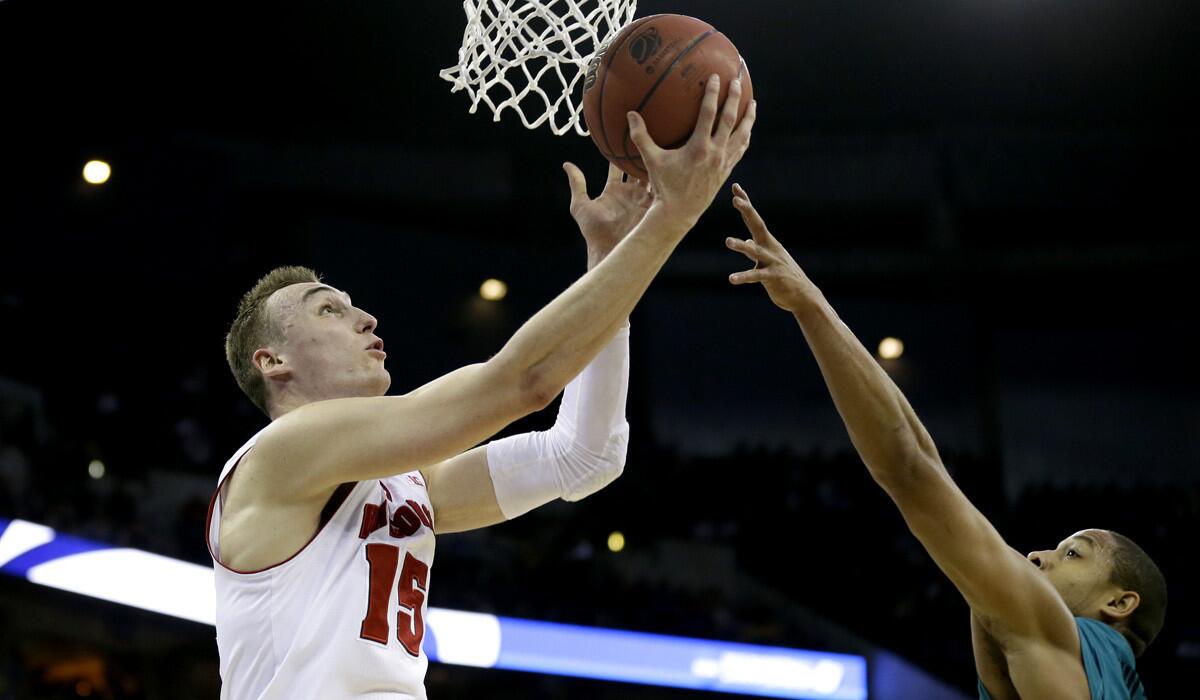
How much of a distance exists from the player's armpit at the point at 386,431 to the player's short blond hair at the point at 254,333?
37cm

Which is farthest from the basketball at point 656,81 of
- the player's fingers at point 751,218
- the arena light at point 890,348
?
the arena light at point 890,348

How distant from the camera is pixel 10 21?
8.70 meters

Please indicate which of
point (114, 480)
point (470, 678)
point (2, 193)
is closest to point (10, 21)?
point (2, 193)

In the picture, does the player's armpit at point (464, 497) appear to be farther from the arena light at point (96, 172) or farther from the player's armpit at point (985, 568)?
the arena light at point (96, 172)

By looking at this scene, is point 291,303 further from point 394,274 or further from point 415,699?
point 394,274

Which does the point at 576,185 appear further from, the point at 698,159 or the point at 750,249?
the point at 698,159

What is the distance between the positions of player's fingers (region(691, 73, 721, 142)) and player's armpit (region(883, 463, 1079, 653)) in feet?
2.75

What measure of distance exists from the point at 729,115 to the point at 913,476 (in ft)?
2.74

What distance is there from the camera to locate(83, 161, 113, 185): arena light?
382 inches

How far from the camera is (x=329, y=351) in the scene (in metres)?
2.42

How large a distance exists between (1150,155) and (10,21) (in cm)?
900

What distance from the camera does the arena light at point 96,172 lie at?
9.71m

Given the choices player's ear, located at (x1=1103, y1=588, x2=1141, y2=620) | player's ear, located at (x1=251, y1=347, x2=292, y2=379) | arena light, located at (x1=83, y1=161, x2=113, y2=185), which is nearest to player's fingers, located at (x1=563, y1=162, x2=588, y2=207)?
player's ear, located at (x1=251, y1=347, x2=292, y2=379)

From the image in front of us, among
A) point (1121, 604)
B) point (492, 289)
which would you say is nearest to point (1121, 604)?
point (1121, 604)
